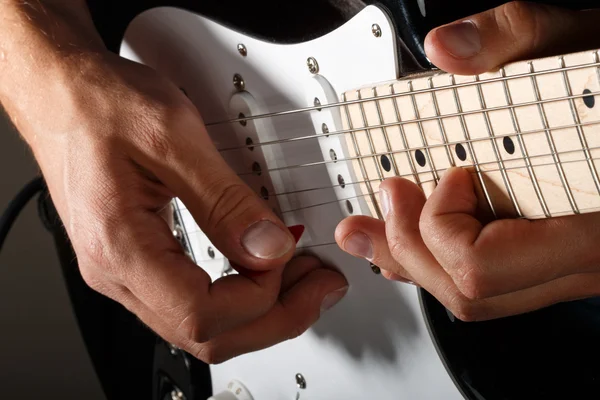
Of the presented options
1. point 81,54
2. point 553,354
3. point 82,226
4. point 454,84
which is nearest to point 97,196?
point 82,226

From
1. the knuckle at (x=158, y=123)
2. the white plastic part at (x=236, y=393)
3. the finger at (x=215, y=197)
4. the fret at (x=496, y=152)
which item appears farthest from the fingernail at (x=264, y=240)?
the white plastic part at (x=236, y=393)

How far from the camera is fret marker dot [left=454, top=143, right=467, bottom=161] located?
54 cm

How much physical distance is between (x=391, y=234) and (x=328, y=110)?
0.45 feet

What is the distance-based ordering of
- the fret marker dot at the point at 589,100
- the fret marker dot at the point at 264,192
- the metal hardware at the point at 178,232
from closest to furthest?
the fret marker dot at the point at 589,100
the fret marker dot at the point at 264,192
the metal hardware at the point at 178,232

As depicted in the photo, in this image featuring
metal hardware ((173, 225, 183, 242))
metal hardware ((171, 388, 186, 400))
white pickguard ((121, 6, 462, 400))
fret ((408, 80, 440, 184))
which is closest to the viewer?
fret ((408, 80, 440, 184))

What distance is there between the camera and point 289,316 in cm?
75

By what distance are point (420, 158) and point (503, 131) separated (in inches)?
3.5

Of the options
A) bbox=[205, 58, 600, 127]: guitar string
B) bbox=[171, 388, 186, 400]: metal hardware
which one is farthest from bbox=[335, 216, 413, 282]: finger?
bbox=[171, 388, 186, 400]: metal hardware

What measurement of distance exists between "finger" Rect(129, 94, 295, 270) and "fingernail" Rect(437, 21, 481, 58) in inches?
8.8

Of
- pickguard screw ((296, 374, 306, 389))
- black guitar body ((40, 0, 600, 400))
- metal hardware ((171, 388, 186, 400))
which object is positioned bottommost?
metal hardware ((171, 388, 186, 400))

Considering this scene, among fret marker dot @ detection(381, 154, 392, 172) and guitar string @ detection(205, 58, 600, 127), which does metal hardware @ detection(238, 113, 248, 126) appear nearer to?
guitar string @ detection(205, 58, 600, 127)

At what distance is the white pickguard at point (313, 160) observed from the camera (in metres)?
0.65

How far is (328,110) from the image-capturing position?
2.12ft

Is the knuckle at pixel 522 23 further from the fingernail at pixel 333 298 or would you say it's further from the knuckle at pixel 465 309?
the fingernail at pixel 333 298
